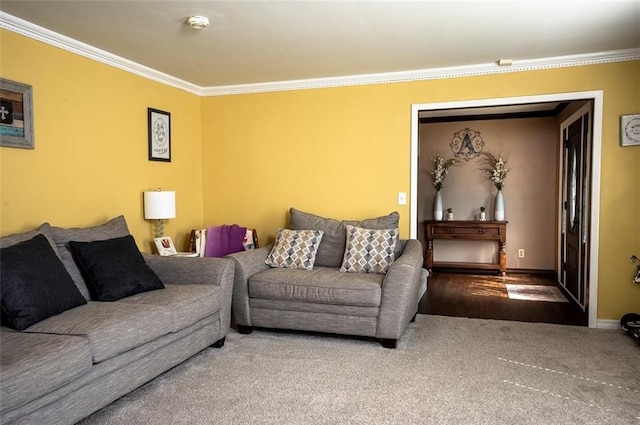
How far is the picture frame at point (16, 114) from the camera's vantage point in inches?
119

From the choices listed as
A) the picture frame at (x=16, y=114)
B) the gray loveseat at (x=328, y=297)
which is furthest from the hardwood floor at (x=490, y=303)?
the picture frame at (x=16, y=114)

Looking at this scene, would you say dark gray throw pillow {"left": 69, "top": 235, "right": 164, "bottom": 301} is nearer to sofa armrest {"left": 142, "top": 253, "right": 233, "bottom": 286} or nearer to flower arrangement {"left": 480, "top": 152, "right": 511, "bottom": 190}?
sofa armrest {"left": 142, "top": 253, "right": 233, "bottom": 286}

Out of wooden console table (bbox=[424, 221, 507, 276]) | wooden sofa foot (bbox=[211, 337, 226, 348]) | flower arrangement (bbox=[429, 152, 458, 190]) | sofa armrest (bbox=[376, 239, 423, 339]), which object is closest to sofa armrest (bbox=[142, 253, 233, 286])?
wooden sofa foot (bbox=[211, 337, 226, 348])

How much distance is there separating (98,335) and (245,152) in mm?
2985

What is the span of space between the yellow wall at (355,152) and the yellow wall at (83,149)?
1.76 feet

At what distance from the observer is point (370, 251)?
3957mm

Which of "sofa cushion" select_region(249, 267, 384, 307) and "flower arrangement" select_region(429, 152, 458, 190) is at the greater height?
"flower arrangement" select_region(429, 152, 458, 190)

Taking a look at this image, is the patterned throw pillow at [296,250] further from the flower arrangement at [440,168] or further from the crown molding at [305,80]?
the flower arrangement at [440,168]

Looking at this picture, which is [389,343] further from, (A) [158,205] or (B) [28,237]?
(B) [28,237]

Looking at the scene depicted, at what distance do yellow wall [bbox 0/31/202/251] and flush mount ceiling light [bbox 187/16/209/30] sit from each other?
1117 mm

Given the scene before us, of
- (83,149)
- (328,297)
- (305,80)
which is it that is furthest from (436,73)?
(83,149)

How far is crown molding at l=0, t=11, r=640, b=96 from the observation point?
3.25m

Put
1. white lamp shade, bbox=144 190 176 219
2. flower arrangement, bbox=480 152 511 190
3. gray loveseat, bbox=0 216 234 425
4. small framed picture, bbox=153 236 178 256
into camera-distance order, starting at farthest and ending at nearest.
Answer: flower arrangement, bbox=480 152 511 190 → small framed picture, bbox=153 236 178 256 → white lamp shade, bbox=144 190 176 219 → gray loveseat, bbox=0 216 234 425

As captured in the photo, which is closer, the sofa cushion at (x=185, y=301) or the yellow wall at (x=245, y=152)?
the sofa cushion at (x=185, y=301)
